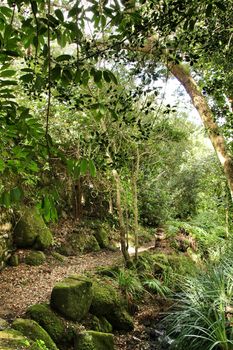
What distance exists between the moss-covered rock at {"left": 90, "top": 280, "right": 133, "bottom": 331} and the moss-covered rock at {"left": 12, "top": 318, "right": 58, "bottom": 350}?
123 cm

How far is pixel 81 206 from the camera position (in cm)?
934

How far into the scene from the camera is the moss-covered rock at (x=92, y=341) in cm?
377

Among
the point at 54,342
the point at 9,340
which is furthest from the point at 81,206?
the point at 9,340

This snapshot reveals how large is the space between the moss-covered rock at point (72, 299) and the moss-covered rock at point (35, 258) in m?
2.05

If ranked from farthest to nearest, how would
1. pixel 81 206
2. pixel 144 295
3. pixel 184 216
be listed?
pixel 184 216, pixel 81 206, pixel 144 295

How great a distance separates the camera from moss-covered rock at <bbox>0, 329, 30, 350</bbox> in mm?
2811

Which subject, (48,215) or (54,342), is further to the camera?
(54,342)

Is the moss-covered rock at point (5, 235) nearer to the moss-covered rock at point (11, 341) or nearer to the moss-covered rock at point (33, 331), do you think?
the moss-covered rock at point (33, 331)

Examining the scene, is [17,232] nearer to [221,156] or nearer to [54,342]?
[54,342]

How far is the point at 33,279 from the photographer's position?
18.6 ft

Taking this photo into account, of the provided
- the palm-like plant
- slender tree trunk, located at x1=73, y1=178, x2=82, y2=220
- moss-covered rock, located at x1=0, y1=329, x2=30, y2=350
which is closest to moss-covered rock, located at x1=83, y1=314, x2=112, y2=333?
the palm-like plant

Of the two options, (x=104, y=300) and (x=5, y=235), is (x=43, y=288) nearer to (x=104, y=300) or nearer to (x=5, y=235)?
(x=104, y=300)

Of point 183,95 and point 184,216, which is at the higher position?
point 183,95

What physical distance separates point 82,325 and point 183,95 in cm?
486
